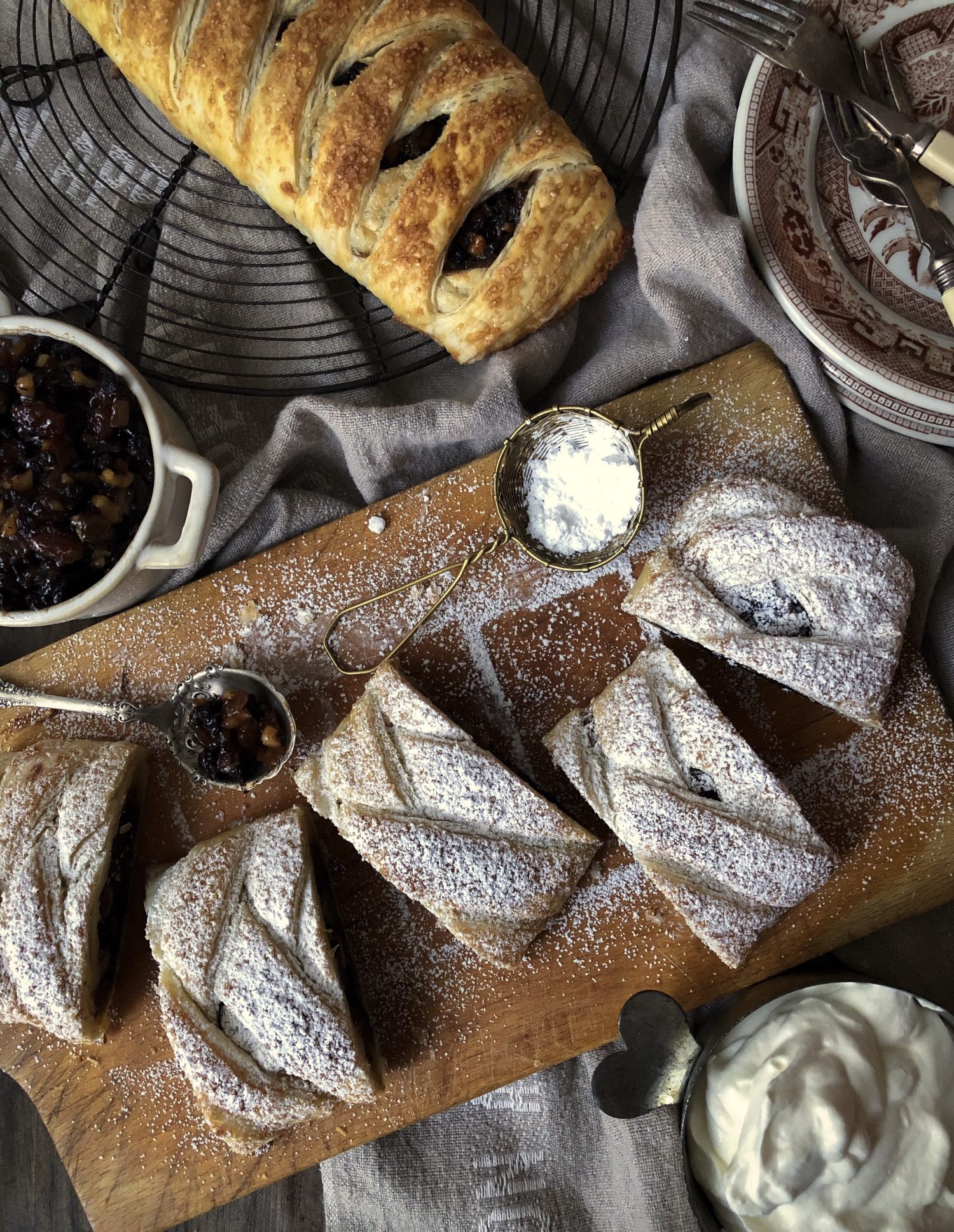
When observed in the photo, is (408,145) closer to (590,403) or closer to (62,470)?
(590,403)

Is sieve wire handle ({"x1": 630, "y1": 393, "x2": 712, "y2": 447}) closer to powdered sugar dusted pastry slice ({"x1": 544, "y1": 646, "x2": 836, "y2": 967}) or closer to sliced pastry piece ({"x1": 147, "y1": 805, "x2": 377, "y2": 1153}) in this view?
powdered sugar dusted pastry slice ({"x1": 544, "y1": 646, "x2": 836, "y2": 967})

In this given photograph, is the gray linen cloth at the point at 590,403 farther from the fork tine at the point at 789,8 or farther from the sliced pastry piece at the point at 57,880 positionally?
the sliced pastry piece at the point at 57,880

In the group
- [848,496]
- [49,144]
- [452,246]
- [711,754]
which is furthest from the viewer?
[49,144]

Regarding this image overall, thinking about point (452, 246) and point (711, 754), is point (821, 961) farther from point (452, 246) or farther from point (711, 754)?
point (452, 246)

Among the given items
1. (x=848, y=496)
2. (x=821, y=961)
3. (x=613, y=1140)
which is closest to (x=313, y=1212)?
(x=613, y=1140)

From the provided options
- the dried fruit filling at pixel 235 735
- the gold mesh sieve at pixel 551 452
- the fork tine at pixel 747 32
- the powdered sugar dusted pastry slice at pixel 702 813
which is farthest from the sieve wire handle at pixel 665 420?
the dried fruit filling at pixel 235 735

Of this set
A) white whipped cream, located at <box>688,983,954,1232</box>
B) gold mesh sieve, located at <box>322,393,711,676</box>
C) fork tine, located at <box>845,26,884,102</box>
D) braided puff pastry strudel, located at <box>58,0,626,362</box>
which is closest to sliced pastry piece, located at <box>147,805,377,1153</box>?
gold mesh sieve, located at <box>322,393,711,676</box>
